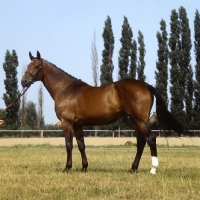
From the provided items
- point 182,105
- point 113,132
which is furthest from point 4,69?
point 182,105

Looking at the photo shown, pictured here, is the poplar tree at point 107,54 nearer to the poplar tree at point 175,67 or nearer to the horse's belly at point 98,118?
the poplar tree at point 175,67

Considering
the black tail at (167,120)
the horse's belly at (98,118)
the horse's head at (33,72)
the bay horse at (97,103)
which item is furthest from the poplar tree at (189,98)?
the horse's belly at (98,118)

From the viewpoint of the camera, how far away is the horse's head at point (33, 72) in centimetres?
1156

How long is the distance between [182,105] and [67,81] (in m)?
37.0

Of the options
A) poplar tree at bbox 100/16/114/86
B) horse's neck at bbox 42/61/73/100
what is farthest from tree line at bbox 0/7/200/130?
horse's neck at bbox 42/61/73/100

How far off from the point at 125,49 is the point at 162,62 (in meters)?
4.92

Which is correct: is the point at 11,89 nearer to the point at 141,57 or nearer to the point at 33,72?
the point at 141,57

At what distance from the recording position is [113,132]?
41906 mm

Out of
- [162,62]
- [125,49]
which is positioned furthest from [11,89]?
[162,62]

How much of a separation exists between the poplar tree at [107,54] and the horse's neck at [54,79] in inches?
1488

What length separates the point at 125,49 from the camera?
52.4 metres

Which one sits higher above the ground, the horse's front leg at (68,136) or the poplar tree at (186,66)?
the poplar tree at (186,66)

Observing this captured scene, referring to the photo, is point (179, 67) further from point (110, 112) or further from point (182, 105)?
point (110, 112)

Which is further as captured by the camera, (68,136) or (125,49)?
(125,49)
